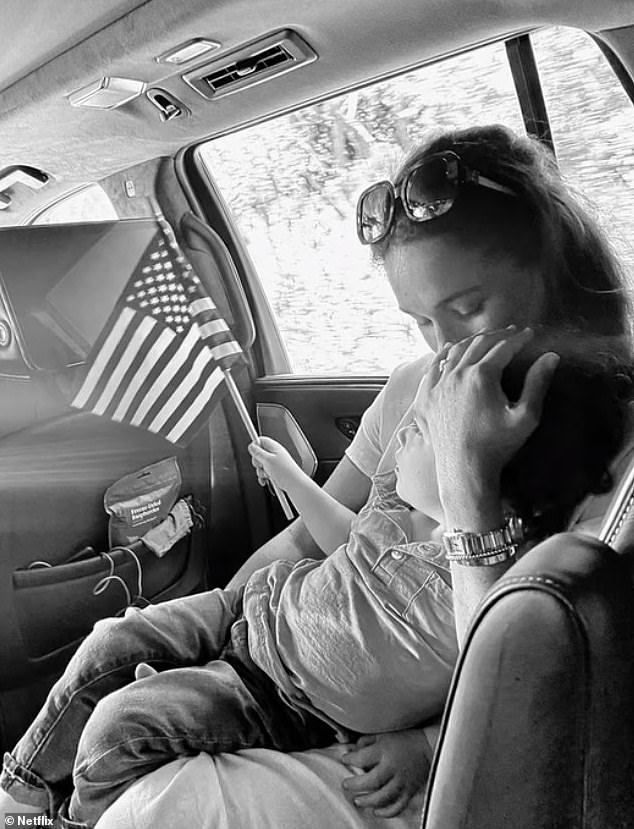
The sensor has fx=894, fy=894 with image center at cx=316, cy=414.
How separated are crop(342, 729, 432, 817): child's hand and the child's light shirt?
19 millimetres

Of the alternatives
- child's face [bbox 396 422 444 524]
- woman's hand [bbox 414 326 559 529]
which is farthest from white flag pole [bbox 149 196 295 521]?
woman's hand [bbox 414 326 559 529]

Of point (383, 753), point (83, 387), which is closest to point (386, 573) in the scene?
point (383, 753)

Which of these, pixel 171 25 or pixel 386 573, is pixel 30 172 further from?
pixel 386 573

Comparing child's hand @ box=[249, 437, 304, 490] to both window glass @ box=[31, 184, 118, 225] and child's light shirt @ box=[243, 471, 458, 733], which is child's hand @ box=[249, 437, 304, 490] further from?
window glass @ box=[31, 184, 118, 225]

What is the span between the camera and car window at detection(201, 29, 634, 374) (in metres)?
1.01

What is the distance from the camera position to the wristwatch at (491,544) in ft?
2.85

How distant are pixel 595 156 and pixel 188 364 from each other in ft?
3.15

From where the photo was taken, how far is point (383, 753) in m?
1.14

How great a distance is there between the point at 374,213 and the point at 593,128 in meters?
0.27

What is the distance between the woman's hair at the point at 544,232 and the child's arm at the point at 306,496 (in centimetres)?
55

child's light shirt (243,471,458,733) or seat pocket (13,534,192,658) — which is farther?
seat pocket (13,534,192,658)

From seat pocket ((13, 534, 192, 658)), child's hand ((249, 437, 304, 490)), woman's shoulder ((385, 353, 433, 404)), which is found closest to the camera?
woman's shoulder ((385, 353, 433, 404))

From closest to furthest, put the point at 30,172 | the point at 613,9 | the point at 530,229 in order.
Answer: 1. the point at 613,9
2. the point at 530,229
3. the point at 30,172

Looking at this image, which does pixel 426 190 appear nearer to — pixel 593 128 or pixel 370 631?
pixel 593 128
